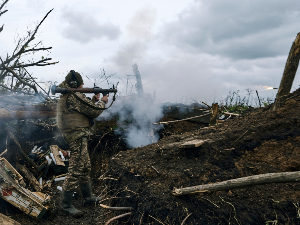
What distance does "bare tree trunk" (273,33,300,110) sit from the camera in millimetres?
3117

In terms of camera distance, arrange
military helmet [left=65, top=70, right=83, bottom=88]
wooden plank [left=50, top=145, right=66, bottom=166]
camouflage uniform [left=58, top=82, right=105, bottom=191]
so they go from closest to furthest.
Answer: camouflage uniform [left=58, top=82, right=105, bottom=191] < military helmet [left=65, top=70, right=83, bottom=88] < wooden plank [left=50, top=145, right=66, bottom=166]

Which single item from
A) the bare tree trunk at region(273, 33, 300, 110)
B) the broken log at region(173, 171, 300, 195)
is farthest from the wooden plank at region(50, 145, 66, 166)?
the bare tree trunk at region(273, 33, 300, 110)

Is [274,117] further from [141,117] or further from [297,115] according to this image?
[141,117]

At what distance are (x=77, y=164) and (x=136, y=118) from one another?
386 cm

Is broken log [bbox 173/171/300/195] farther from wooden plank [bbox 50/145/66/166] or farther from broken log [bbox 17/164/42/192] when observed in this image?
wooden plank [bbox 50/145/66/166]

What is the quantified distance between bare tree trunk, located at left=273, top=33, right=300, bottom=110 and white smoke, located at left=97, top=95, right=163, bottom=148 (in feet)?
14.7

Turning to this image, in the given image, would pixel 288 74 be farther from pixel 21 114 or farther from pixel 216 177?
pixel 21 114

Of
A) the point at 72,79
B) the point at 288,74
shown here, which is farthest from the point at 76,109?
the point at 288,74

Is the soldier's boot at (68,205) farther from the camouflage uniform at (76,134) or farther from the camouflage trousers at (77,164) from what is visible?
the camouflage uniform at (76,134)

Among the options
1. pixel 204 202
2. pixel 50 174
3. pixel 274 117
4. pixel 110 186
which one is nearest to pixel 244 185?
pixel 204 202

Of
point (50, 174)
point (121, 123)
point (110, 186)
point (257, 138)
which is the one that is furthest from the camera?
point (121, 123)

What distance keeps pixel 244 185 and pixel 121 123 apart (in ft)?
17.9

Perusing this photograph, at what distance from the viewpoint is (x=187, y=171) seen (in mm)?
2477

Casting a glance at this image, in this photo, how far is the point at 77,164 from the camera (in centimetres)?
357
